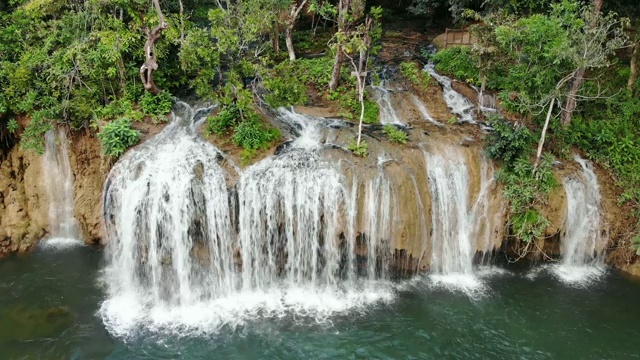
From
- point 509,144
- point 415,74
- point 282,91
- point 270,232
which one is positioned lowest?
point 270,232

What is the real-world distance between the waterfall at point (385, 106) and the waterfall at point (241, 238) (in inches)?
171

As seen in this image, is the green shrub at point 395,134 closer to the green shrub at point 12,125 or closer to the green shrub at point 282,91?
the green shrub at point 282,91

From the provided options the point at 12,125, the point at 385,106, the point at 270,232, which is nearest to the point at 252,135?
the point at 270,232

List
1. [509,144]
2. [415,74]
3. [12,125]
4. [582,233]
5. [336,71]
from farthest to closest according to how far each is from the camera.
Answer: [415,74], [336,71], [12,125], [582,233], [509,144]

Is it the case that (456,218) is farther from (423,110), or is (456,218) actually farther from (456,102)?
(456,102)

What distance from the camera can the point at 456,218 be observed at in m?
13.3

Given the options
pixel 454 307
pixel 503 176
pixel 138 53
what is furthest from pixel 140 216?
pixel 503 176

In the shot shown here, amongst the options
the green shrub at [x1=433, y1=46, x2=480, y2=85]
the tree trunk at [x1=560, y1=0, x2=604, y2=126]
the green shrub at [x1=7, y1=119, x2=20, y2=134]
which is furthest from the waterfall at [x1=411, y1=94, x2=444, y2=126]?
the green shrub at [x1=7, y1=119, x2=20, y2=134]

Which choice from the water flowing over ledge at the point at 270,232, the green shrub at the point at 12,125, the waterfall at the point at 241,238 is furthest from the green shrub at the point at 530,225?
the green shrub at the point at 12,125

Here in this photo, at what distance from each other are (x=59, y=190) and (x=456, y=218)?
1320 centimetres

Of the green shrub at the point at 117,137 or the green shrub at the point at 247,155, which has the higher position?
the green shrub at the point at 117,137

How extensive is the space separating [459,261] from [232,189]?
23.8 ft

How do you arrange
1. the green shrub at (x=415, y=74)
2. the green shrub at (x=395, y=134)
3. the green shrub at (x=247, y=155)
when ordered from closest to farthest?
the green shrub at (x=247, y=155)
the green shrub at (x=395, y=134)
the green shrub at (x=415, y=74)

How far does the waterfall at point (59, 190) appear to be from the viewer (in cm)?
1444
